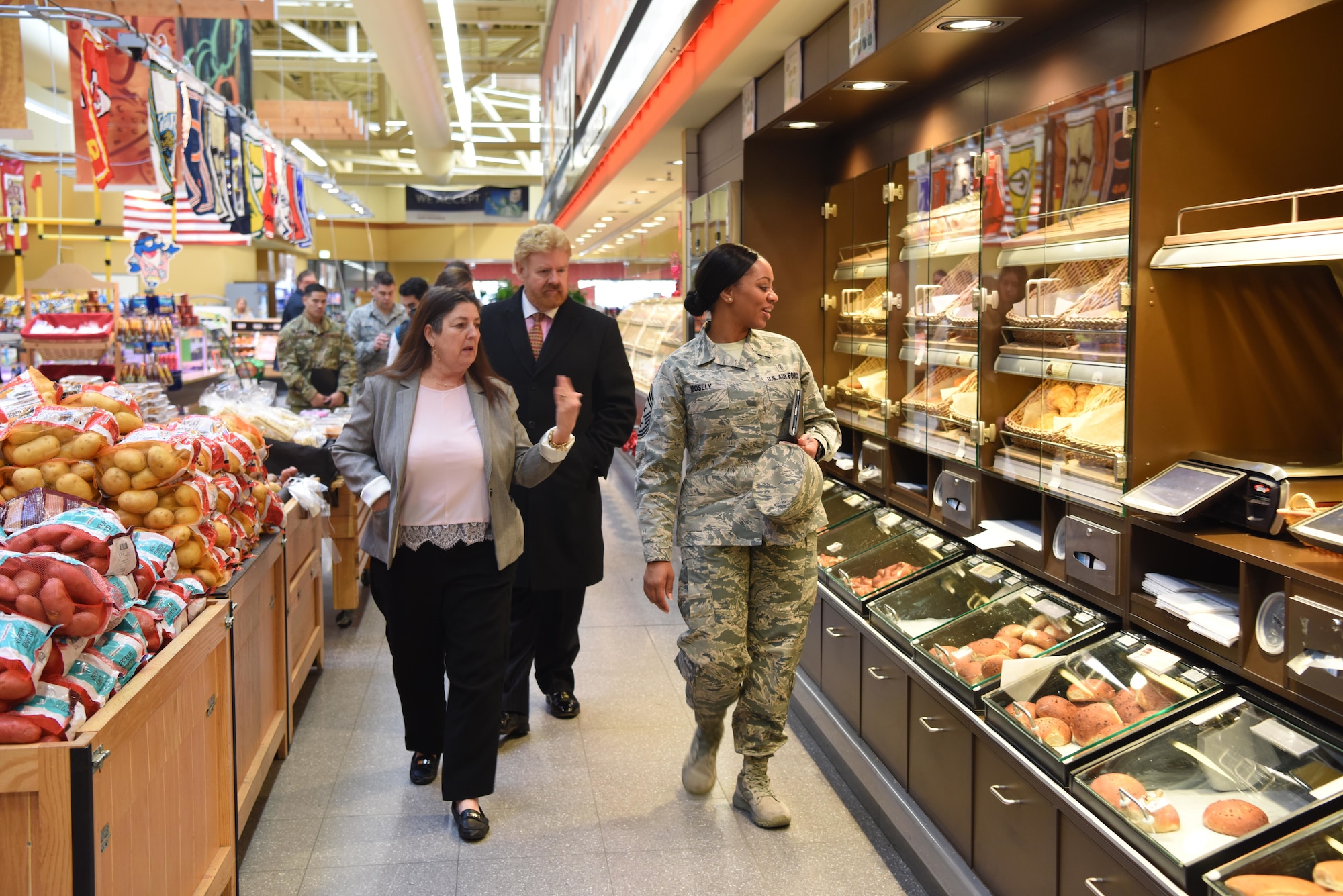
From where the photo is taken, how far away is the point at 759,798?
129 inches

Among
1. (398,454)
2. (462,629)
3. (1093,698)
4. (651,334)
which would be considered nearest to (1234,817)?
(1093,698)

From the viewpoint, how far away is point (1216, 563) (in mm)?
2695

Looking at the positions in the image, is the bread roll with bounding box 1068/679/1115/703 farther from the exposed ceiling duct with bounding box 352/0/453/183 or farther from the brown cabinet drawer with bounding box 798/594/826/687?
the exposed ceiling duct with bounding box 352/0/453/183

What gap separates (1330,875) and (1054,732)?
28.4 inches

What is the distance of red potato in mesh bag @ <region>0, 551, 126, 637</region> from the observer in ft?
6.25

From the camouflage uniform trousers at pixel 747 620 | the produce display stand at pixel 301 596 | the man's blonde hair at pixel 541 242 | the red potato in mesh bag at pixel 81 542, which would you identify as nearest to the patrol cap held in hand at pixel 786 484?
the camouflage uniform trousers at pixel 747 620

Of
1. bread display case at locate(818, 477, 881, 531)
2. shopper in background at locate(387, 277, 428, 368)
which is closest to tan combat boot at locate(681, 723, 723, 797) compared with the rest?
bread display case at locate(818, 477, 881, 531)

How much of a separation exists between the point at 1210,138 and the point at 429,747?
2884 mm

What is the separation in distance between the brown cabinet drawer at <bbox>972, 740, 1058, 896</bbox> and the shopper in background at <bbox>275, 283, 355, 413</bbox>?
601 cm

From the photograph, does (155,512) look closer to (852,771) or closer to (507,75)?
(852,771)

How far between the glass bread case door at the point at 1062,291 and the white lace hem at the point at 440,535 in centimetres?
168

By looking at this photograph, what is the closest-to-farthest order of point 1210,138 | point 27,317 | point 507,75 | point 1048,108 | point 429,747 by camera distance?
point 1210,138 → point 1048,108 → point 429,747 → point 27,317 → point 507,75

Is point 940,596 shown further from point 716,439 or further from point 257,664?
point 257,664

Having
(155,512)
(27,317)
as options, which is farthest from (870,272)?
(27,317)
